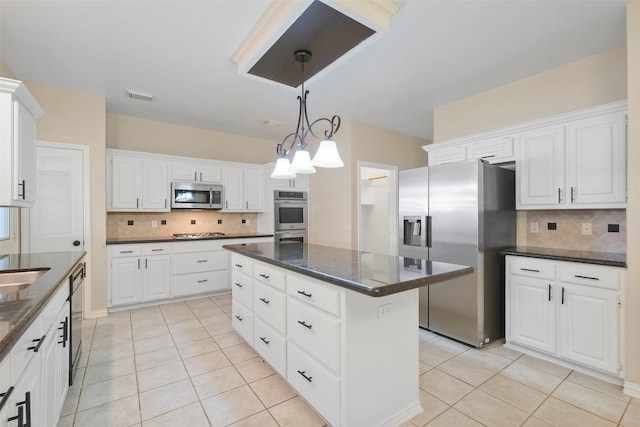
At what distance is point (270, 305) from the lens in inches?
91.0

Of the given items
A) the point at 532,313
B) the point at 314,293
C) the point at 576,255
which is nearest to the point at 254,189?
the point at 314,293

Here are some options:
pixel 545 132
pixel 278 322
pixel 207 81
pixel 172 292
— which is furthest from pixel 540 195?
pixel 172 292

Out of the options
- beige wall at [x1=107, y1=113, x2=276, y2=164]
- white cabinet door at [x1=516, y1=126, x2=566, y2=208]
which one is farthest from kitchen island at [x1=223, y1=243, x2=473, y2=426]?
beige wall at [x1=107, y1=113, x2=276, y2=164]

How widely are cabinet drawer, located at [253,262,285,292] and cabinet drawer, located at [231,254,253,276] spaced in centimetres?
10

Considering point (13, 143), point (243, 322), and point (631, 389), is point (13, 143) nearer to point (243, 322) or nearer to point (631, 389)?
point (243, 322)

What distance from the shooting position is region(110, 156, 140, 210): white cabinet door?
13.2 feet

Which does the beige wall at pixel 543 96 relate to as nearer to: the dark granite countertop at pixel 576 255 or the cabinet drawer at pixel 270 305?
the dark granite countertop at pixel 576 255

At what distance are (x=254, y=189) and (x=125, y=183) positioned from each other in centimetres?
191

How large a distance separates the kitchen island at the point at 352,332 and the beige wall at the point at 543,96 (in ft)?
7.70

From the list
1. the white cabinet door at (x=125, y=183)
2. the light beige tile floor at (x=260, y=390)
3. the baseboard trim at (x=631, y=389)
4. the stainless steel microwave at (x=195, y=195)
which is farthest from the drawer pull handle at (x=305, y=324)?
the white cabinet door at (x=125, y=183)

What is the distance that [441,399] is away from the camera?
6.71 ft

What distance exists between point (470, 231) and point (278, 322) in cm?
199

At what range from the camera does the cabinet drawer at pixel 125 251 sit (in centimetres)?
381

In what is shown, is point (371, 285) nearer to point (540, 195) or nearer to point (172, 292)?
point (540, 195)
